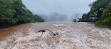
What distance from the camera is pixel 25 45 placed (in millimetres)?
4363

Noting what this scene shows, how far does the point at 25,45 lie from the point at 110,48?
3.67m

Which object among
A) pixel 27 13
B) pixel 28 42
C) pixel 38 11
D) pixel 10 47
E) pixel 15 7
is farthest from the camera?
pixel 38 11

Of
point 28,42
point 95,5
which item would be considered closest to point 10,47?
point 28,42

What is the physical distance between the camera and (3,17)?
6922 mm

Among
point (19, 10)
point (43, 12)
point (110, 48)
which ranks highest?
point (43, 12)

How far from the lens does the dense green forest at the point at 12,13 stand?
690cm

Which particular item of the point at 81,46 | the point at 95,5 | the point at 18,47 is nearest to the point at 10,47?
the point at 18,47

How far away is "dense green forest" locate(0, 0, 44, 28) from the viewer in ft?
22.6

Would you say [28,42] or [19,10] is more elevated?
[19,10]

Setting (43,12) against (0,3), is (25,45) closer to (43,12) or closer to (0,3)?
(0,3)

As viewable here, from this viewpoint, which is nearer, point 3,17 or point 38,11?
point 3,17

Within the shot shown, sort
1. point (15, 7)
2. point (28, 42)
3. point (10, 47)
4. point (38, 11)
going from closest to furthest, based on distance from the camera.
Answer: point (10, 47) → point (28, 42) → point (15, 7) → point (38, 11)

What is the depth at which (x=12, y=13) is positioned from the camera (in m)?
7.73

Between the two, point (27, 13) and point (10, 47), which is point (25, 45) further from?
point (27, 13)
